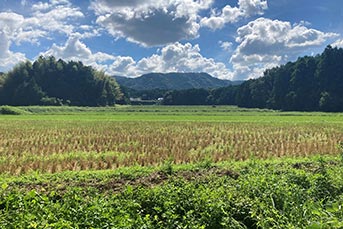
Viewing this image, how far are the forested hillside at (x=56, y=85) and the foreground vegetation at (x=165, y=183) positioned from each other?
9018 cm

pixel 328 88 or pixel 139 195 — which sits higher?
pixel 328 88

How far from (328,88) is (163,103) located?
73534mm

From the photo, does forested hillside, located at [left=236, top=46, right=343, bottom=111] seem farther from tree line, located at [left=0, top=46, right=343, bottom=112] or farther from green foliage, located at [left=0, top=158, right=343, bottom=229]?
green foliage, located at [left=0, top=158, right=343, bottom=229]

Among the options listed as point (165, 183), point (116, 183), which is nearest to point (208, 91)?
point (116, 183)

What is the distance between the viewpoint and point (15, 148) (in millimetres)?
18453

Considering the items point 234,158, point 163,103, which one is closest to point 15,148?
point 234,158

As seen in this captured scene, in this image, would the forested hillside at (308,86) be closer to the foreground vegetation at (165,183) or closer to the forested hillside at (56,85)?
the forested hillside at (56,85)

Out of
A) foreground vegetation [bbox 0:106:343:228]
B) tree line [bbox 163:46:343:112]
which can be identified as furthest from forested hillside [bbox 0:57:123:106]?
foreground vegetation [bbox 0:106:343:228]

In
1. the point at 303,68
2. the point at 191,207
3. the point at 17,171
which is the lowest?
the point at 17,171

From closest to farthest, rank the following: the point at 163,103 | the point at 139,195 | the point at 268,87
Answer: the point at 139,195, the point at 268,87, the point at 163,103

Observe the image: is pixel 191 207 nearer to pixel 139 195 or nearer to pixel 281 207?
pixel 139 195

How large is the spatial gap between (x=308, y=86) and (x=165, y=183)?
286 ft

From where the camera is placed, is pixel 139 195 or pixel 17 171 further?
pixel 17 171

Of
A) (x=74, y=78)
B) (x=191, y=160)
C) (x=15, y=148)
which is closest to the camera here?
(x=191, y=160)
